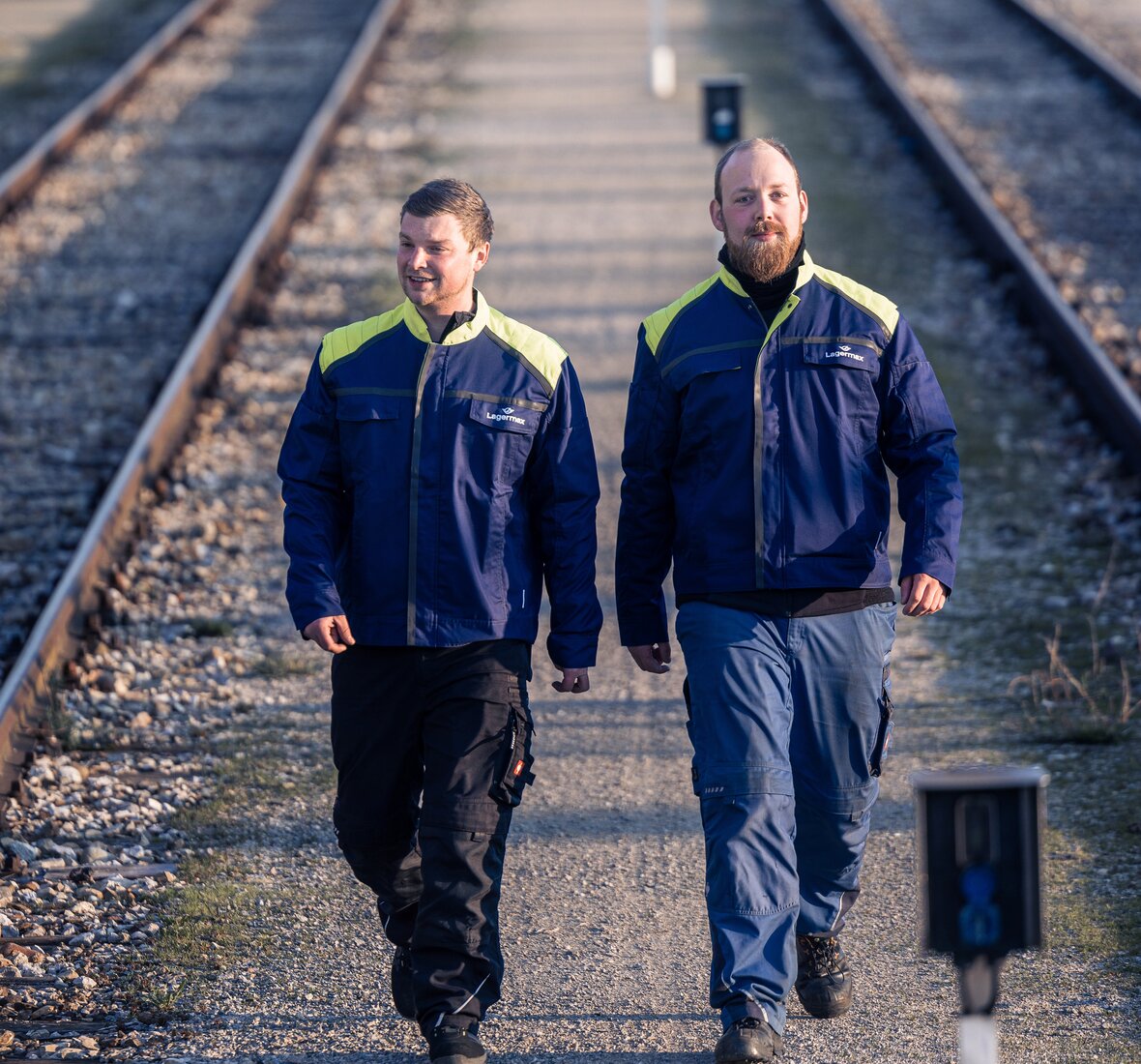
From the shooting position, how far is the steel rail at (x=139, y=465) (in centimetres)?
669

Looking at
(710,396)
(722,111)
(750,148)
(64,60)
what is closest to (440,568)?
(710,396)

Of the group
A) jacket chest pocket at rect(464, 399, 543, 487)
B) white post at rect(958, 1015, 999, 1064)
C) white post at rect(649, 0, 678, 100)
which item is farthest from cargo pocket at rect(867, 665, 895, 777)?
white post at rect(649, 0, 678, 100)

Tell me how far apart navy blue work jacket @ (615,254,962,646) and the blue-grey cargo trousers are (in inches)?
5.2

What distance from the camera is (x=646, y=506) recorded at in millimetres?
4871

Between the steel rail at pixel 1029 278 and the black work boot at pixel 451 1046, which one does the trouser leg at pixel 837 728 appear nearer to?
the black work boot at pixel 451 1046

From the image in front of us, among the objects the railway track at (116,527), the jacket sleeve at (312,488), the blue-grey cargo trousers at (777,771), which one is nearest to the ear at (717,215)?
the blue-grey cargo trousers at (777,771)

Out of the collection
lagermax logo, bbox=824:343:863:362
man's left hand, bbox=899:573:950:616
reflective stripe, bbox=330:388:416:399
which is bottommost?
man's left hand, bbox=899:573:950:616

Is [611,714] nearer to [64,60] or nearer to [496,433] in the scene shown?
[496,433]

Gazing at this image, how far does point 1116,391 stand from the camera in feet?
30.0

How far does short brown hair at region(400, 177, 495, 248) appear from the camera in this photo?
4.64 meters

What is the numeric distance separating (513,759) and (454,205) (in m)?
1.38

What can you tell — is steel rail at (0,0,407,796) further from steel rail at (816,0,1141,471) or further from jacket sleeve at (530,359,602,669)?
steel rail at (816,0,1141,471)

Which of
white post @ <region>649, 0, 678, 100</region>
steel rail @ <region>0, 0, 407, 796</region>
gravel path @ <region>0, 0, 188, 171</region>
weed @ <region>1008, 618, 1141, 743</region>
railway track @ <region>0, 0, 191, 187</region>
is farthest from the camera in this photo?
white post @ <region>649, 0, 678, 100</region>

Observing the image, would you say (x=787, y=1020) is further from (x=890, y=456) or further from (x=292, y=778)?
(x=292, y=778)
